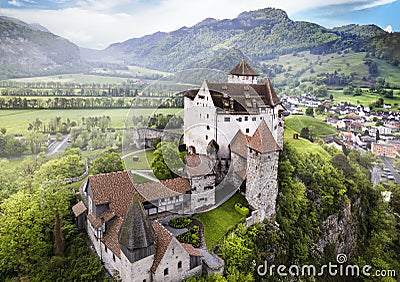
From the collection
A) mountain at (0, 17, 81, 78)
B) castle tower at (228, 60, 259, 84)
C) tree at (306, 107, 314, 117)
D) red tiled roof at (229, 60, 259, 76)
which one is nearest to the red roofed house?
castle tower at (228, 60, 259, 84)

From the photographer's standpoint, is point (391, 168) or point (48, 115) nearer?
point (48, 115)

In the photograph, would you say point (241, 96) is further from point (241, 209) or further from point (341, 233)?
point (341, 233)

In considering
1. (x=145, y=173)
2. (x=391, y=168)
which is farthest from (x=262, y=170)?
(x=391, y=168)

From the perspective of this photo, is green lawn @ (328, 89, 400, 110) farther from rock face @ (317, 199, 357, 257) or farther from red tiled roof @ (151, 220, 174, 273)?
red tiled roof @ (151, 220, 174, 273)

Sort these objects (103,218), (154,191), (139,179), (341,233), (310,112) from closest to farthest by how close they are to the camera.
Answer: (103,218) → (154,191) → (139,179) → (341,233) → (310,112)

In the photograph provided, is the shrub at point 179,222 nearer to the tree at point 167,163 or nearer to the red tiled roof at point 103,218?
the tree at point 167,163

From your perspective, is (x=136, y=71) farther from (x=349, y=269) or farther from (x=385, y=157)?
(x=385, y=157)

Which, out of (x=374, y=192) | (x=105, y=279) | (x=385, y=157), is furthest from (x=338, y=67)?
(x=105, y=279)
